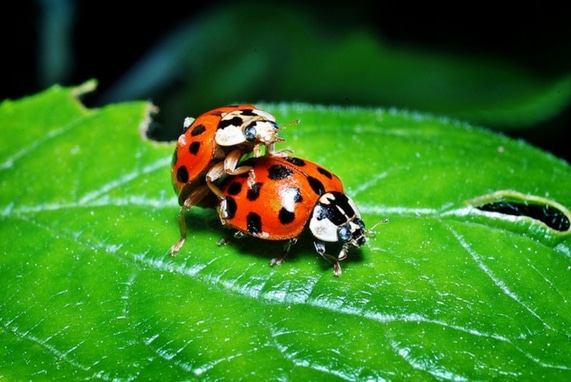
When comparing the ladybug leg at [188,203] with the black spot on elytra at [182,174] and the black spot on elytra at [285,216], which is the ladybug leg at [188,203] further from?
the black spot on elytra at [285,216]

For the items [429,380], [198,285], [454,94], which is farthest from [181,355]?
[454,94]

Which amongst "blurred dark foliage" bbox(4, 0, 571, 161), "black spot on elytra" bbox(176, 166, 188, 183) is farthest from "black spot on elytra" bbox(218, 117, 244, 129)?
"blurred dark foliage" bbox(4, 0, 571, 161)

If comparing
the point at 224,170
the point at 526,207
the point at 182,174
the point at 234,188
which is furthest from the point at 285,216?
the point at 526,207

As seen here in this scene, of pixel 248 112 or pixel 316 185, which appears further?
pixel 248 112

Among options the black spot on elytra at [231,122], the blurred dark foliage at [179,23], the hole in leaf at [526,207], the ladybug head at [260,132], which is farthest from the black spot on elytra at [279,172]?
the blurred dark foliage at [179,23]

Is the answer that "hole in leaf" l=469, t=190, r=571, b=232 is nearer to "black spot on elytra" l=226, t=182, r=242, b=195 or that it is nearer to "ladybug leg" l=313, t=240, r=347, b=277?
"ladybug leg" l=313, t=240, r=347, b=277

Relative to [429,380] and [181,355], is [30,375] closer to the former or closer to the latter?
[181,355]

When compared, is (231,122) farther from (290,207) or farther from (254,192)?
(290,207)

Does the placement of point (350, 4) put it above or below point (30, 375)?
above
